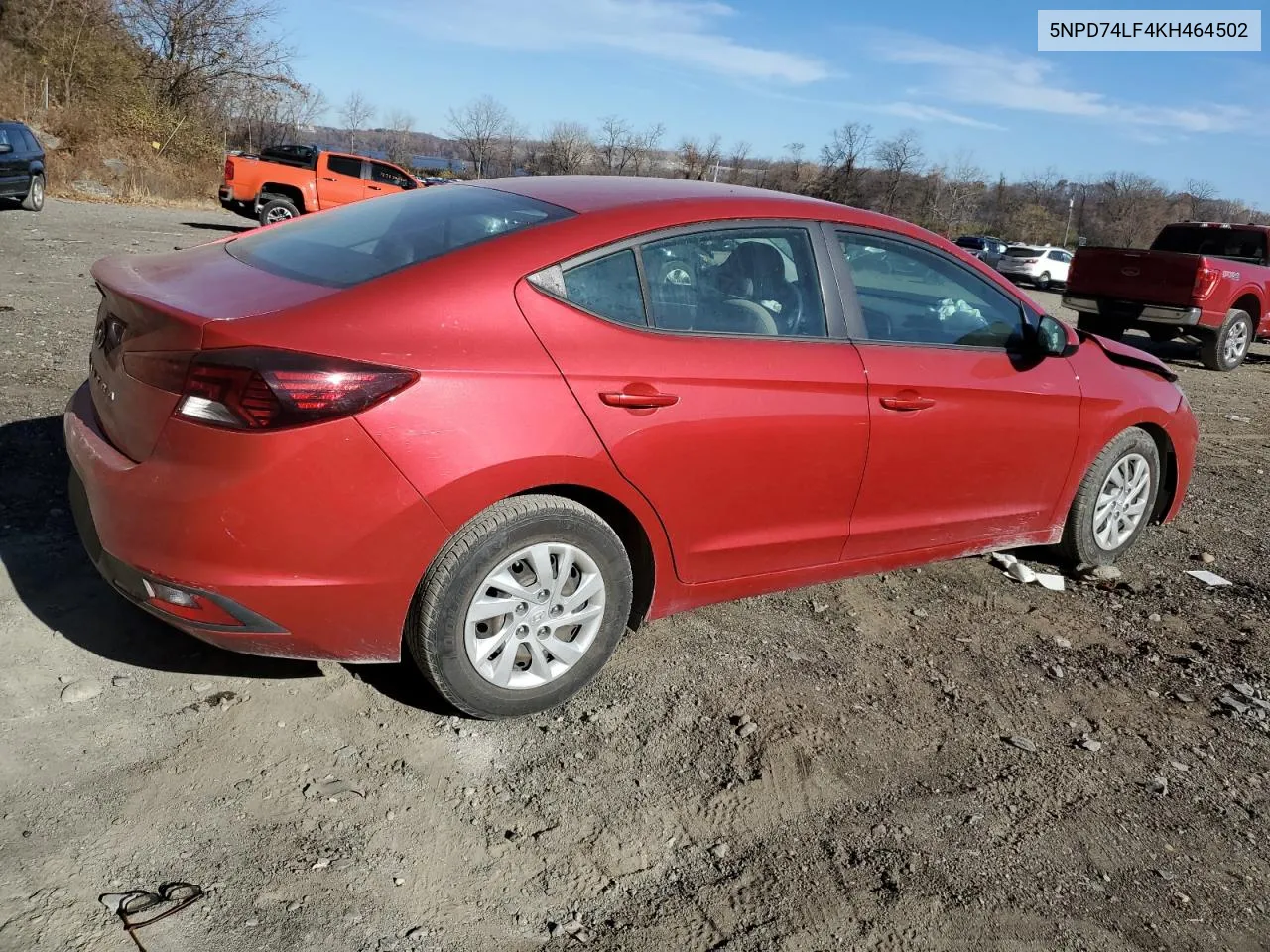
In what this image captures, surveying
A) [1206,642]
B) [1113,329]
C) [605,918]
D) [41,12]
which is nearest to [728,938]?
[605,918]

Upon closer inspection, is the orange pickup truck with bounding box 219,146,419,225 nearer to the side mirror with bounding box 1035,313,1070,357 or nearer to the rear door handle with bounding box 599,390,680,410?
the side mirror with bounding box 1035,313,1070,357

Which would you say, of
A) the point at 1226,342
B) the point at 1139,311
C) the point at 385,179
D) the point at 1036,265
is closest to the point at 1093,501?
the point at 1139,311

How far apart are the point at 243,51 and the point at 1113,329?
3305cm

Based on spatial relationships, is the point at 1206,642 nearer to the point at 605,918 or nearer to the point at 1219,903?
the point at 1219,903

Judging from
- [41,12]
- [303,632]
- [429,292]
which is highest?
[41,12]

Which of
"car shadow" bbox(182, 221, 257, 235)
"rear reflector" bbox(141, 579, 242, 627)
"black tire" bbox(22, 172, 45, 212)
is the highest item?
"rear reflector" bbox(141, 579, 242, 627)

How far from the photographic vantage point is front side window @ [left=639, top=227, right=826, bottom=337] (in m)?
3.37

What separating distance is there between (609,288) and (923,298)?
1.49 metres

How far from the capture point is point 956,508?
165 inches

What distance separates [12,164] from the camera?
18.2m

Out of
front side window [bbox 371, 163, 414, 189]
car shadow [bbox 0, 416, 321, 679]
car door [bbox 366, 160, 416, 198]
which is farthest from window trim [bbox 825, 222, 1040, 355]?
front side window [bbox 371, 163, 414, 189]

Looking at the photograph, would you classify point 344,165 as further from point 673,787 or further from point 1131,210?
point 1131,210

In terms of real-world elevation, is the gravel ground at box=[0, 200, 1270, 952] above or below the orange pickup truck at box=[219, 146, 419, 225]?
below

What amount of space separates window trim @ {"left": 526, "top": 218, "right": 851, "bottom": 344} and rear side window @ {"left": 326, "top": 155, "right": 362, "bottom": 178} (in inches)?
754
